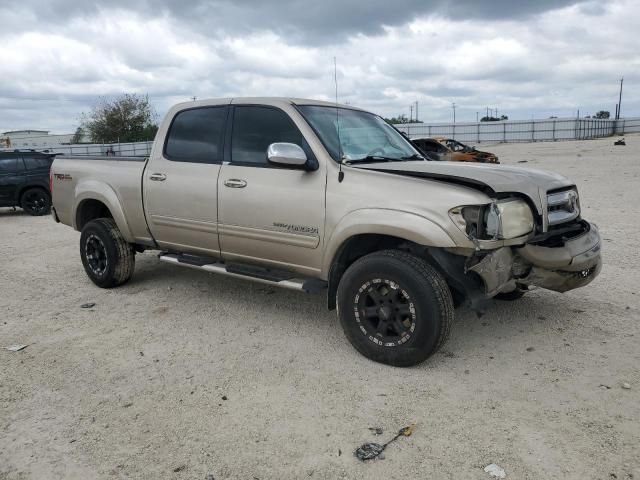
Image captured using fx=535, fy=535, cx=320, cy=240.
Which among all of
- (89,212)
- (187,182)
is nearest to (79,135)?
(89,212)

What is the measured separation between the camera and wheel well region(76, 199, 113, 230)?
6070mm

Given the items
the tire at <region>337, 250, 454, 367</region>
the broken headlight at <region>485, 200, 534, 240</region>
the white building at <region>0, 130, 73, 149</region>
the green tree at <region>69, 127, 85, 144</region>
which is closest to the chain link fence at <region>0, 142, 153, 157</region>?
the white building at <region>0, 130, 73, 149</region>

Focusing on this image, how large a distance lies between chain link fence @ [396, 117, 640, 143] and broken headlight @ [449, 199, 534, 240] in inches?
2007

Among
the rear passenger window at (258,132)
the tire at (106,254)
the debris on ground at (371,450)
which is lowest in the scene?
the debris on ground at (371,450)

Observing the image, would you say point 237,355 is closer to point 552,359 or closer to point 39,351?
point 39,351

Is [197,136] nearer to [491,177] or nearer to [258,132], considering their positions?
[258,132]

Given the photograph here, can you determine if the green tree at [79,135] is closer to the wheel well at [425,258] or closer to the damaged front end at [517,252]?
the wheel well at [425,258]

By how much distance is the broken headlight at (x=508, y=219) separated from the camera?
3.54 m

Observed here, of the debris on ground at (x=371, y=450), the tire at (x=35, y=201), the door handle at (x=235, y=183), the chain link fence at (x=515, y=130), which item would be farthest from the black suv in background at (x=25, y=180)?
the chain link fence at (x=515, y=130)

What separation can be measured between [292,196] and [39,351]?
7.83 ft

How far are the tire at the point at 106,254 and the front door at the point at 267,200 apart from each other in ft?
5.19

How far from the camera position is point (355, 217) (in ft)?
12.6

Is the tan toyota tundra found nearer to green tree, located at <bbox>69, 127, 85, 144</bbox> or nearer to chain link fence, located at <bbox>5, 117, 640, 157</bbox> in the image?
chain link fence, located at <bbox>5, 117, 640, 157</bbox>

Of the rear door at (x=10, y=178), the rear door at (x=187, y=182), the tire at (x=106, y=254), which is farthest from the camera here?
the rear door at (x=10, y=178)
